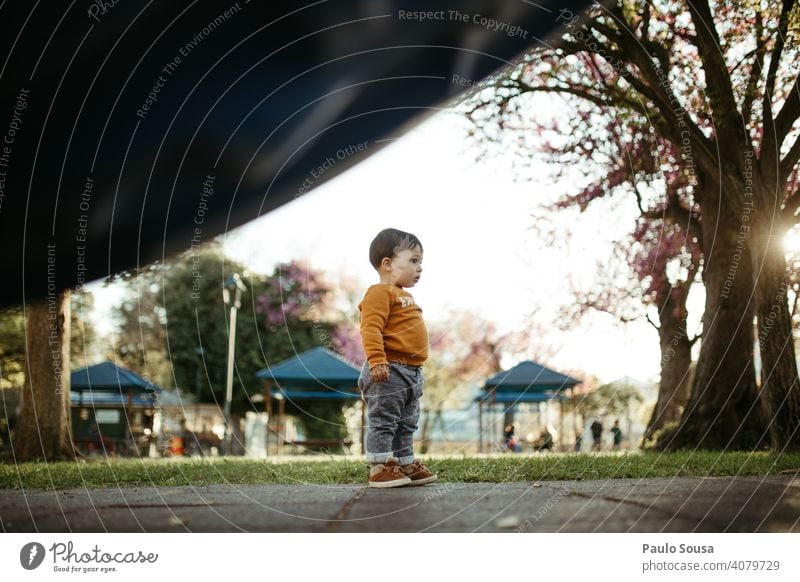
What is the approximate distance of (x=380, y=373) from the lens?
276 centimetres

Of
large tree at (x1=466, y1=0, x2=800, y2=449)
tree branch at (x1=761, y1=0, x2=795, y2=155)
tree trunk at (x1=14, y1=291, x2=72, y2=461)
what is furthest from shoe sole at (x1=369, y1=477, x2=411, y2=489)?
tree branch at (x1=761, y1=0, x2=795, y2=155)

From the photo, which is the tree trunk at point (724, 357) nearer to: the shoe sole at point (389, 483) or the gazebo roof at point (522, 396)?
the shoe sole at point (389, 483)

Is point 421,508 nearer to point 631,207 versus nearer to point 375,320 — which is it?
point 375,320

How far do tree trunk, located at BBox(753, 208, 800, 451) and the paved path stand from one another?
97cm

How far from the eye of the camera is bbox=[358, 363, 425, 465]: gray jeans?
281cm

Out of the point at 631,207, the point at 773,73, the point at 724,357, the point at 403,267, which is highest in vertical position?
the point at 773,73

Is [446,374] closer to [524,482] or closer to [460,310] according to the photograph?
[460,310]

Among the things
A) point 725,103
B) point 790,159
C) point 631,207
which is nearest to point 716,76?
point 725,103

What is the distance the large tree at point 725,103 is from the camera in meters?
3.82

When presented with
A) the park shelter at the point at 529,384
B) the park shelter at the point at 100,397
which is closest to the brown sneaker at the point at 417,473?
the park shelter at the point at 100,397

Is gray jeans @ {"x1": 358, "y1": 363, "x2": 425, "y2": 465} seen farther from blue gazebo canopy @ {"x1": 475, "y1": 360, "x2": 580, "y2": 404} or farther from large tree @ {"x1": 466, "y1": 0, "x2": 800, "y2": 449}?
blue gazebo canopy @ {"x1": 475, "y1": 360, "x2": 580, "y2": 404}

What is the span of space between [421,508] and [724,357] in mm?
2952
